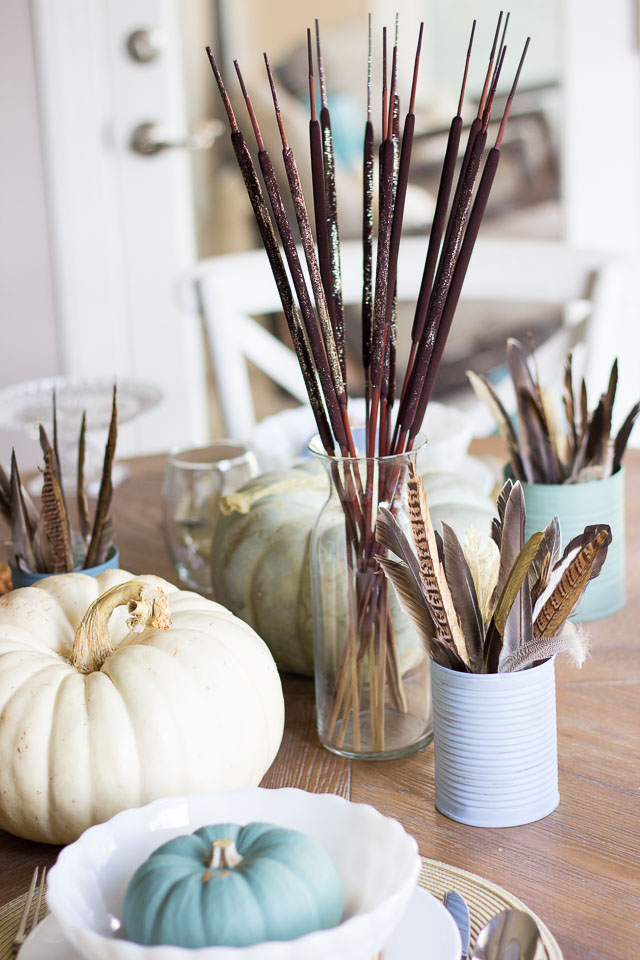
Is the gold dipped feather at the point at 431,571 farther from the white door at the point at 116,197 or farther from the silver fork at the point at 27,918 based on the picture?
the white door at the point at 116,197

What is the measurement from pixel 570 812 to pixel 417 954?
192 millimetres

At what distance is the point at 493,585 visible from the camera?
0.60 metres

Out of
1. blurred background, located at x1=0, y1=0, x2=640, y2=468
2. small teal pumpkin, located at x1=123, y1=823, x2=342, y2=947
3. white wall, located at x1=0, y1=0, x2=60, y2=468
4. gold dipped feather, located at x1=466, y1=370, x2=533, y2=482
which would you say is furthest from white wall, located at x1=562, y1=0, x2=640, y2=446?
small teal pumpkin, located at x1=123, y1=823, x2=342, y2=947

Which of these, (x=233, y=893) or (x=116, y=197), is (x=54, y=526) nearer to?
(x=233, y=893)

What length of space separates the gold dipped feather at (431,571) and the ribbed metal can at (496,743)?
0.02 meters

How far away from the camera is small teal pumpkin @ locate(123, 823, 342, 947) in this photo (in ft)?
1.28

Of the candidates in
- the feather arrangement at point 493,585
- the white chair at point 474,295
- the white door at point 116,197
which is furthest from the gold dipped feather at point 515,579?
the white door at point 116,197

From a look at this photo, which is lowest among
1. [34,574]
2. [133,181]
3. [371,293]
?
[34,574]

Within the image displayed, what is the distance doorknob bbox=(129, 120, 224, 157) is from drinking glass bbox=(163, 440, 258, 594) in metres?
1.77

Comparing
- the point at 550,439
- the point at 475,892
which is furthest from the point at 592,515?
the point at 475,892

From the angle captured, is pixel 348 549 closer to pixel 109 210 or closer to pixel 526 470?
pixel 526 470

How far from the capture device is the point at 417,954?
44 cm

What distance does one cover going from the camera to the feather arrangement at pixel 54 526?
0.77 metres

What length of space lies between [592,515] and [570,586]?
0.31 m
